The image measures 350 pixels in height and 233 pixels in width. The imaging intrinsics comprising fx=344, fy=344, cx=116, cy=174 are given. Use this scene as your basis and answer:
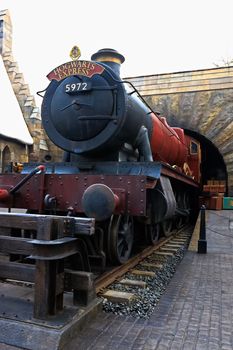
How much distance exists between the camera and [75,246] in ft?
9.34

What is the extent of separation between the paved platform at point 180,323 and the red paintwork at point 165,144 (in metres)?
2.28

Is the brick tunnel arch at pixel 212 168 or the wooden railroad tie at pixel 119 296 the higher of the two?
the brick tunnel arch at pixel 212 168

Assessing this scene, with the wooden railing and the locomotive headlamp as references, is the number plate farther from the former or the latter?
the wooden railing

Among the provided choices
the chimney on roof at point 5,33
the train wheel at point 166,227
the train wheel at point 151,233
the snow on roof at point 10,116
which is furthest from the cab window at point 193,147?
the chimney on roof at point 5,33

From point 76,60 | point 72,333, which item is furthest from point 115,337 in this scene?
point 76,60

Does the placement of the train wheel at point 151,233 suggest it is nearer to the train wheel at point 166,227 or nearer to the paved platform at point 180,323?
the train wheel at point 166,227

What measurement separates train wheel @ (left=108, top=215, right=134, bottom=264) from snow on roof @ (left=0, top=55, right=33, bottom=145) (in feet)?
29.1

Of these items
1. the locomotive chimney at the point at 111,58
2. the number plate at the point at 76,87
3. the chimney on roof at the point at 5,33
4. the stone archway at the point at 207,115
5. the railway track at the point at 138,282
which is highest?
the chimney on roof at the point at 5,33

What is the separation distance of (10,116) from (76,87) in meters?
9.65

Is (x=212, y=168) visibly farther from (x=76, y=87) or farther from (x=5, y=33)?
(x=76, y=87)

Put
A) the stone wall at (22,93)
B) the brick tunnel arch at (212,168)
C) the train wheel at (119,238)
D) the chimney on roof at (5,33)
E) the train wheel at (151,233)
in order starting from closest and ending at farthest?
the train wheel at (119,238)
the train wheel at (151,233)
the stone wall at (22,93)
the brick tunnel arch at (212,168)
the chimney on roof at (5,33)

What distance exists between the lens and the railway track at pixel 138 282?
313cm

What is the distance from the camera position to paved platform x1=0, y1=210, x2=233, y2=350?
2.43m

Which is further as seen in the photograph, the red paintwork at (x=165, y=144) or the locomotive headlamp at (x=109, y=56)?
the red paintwork at (x=165, y=144)
